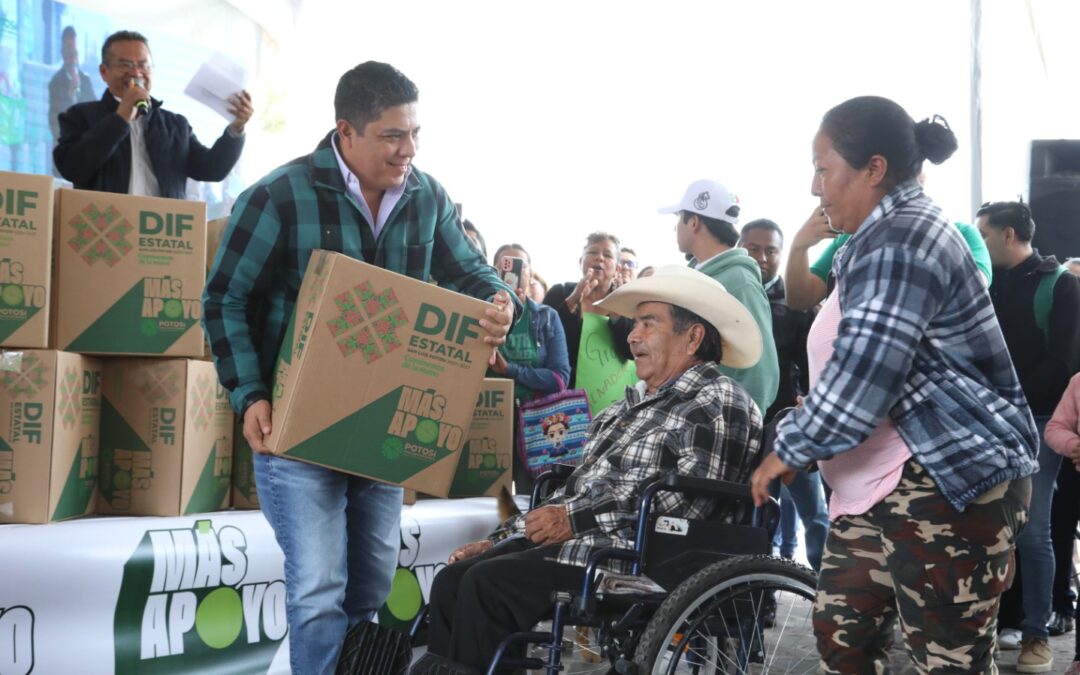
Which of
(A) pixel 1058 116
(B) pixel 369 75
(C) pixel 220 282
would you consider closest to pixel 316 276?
(C) pixel 220 282

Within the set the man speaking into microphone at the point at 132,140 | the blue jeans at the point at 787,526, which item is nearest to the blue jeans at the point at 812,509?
the blue jeans at the point at 787,526

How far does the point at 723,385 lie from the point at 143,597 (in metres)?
1.56

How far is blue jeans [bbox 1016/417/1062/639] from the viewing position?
346 centimetres

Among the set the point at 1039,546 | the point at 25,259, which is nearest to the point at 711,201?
the point at 1039,546

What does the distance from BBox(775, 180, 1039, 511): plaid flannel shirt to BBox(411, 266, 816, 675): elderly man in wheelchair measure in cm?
66

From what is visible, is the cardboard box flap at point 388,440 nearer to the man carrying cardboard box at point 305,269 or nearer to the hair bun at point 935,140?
the man carrying cardboard box at point 305,269

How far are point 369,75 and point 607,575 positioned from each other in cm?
118

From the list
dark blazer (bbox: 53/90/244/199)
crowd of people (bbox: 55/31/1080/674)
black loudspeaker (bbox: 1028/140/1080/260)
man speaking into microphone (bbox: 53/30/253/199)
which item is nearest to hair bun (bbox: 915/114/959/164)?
crowd of people (bbox: 55/31/1080/674)

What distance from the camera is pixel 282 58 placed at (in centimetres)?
549

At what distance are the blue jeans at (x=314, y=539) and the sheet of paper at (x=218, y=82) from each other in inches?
48.6

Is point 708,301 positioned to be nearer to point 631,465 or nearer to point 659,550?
point 631,465

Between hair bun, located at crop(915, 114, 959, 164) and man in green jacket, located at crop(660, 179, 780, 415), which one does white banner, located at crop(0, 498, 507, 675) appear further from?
hair bun, located at crop(915, 114, 959, 164)

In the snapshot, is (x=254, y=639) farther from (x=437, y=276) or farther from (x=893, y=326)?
(x=893, y=326)

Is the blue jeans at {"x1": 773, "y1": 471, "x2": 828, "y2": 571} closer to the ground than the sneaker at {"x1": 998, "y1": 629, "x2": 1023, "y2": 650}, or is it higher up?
higher up
